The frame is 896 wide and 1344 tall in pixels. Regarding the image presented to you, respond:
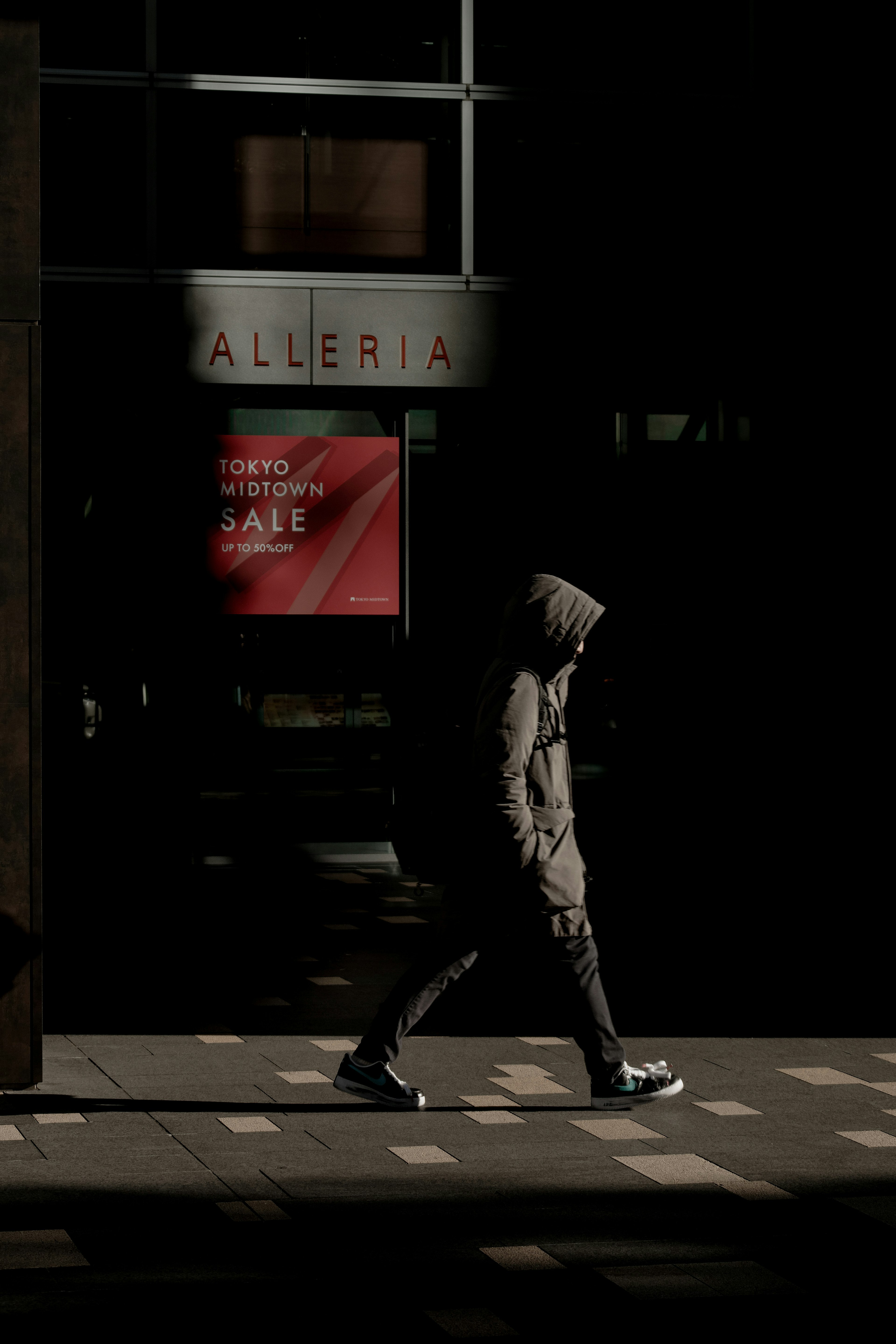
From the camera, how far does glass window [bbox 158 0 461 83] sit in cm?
1245

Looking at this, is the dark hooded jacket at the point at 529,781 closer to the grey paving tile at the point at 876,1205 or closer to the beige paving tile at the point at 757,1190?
the beige paving tile at the point at 757,1190

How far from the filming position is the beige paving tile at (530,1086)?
612 centimetres

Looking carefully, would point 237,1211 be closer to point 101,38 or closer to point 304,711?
point 304,711

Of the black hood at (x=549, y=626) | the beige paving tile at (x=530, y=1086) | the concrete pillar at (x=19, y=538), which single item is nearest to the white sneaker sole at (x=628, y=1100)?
the beige paving tile at (x=530, y=1086)

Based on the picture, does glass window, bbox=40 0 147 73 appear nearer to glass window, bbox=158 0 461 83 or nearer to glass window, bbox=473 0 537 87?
glass window, bbox=158 0 461 83

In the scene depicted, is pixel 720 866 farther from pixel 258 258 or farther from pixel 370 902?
pixel 258 258

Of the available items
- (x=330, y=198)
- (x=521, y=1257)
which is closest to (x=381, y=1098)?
(x=521, y=1257)

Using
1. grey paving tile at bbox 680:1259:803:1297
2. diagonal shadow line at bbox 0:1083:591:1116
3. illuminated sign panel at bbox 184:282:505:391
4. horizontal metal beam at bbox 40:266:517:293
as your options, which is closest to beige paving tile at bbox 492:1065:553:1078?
diagonal shadow line at bbox 0:1083:591:1116

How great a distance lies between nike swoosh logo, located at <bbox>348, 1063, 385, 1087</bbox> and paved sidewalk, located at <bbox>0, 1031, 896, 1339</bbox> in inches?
4.4

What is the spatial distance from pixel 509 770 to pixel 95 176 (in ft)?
27.4

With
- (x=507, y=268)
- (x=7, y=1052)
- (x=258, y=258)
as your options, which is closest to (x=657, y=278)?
(x=507, y=268)

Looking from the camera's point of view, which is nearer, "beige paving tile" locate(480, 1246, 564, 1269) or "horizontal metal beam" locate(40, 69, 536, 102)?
"beige paving tile" locate(480, 1246, 564, 1269)

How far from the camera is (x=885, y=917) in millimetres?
10438

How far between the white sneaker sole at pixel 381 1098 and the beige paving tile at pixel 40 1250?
1.57 metres
